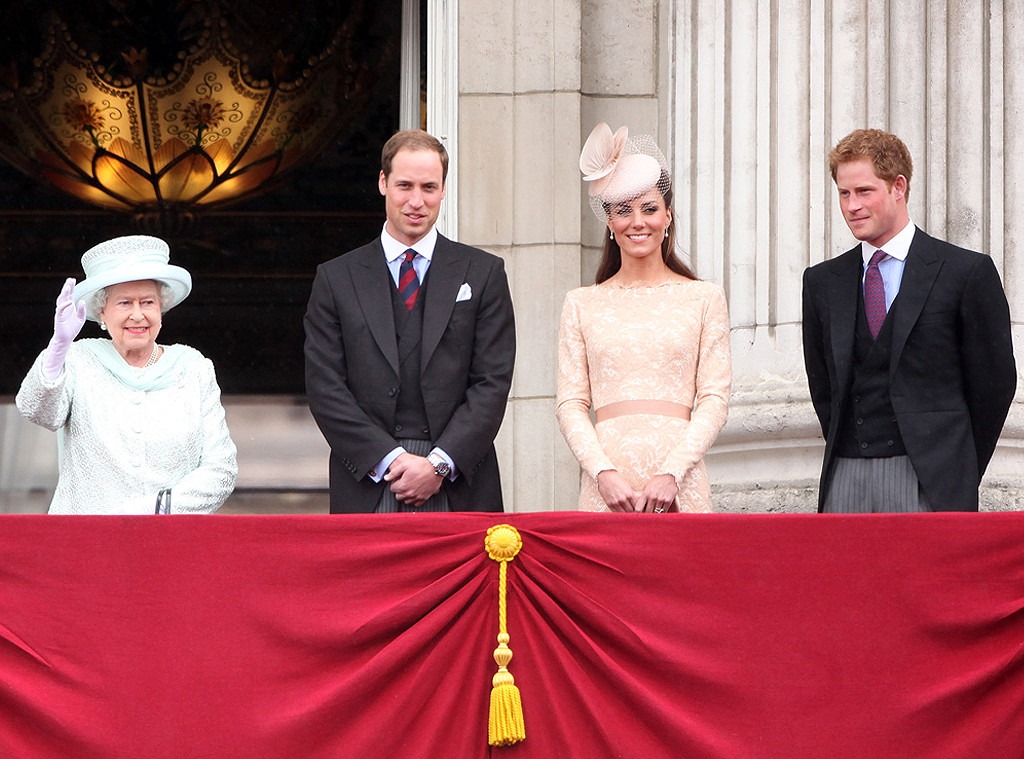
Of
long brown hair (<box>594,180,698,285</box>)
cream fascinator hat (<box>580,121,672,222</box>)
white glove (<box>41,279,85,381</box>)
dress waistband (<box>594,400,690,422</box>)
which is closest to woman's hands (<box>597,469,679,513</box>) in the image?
dress waistband (<box>594,400,690,422</box>)

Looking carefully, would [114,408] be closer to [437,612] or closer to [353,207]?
[437,612]

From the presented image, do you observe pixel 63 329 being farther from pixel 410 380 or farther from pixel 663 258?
pixel 663 258

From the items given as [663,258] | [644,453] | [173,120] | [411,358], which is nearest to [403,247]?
[411,358]

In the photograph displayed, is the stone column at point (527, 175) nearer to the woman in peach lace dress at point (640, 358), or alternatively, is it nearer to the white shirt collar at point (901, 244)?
the woman in peach lace dress at point (640, 358)

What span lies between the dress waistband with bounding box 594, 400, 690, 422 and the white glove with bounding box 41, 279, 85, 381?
1.49 metres

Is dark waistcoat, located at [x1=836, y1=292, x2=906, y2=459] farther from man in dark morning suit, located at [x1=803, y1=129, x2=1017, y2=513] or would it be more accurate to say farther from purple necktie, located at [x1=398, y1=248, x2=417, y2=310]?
purple necktie, located at [x1=398, y1=248, x2=417, y2=310]

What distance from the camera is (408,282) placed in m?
5.54

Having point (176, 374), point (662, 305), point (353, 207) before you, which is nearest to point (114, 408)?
point (176, 374)

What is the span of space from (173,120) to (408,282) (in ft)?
15.9

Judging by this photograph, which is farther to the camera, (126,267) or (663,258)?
(663,258)

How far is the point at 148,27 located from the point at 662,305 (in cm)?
531

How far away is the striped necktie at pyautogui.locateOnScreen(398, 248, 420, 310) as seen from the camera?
551 centimetres

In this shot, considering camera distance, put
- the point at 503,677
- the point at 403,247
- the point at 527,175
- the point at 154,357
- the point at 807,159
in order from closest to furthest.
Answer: the point at 503,677 → the point at 154,357 → the point at 403,247 → the point at 807,159 → the point at 527,175

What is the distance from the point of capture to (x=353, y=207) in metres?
10.1
